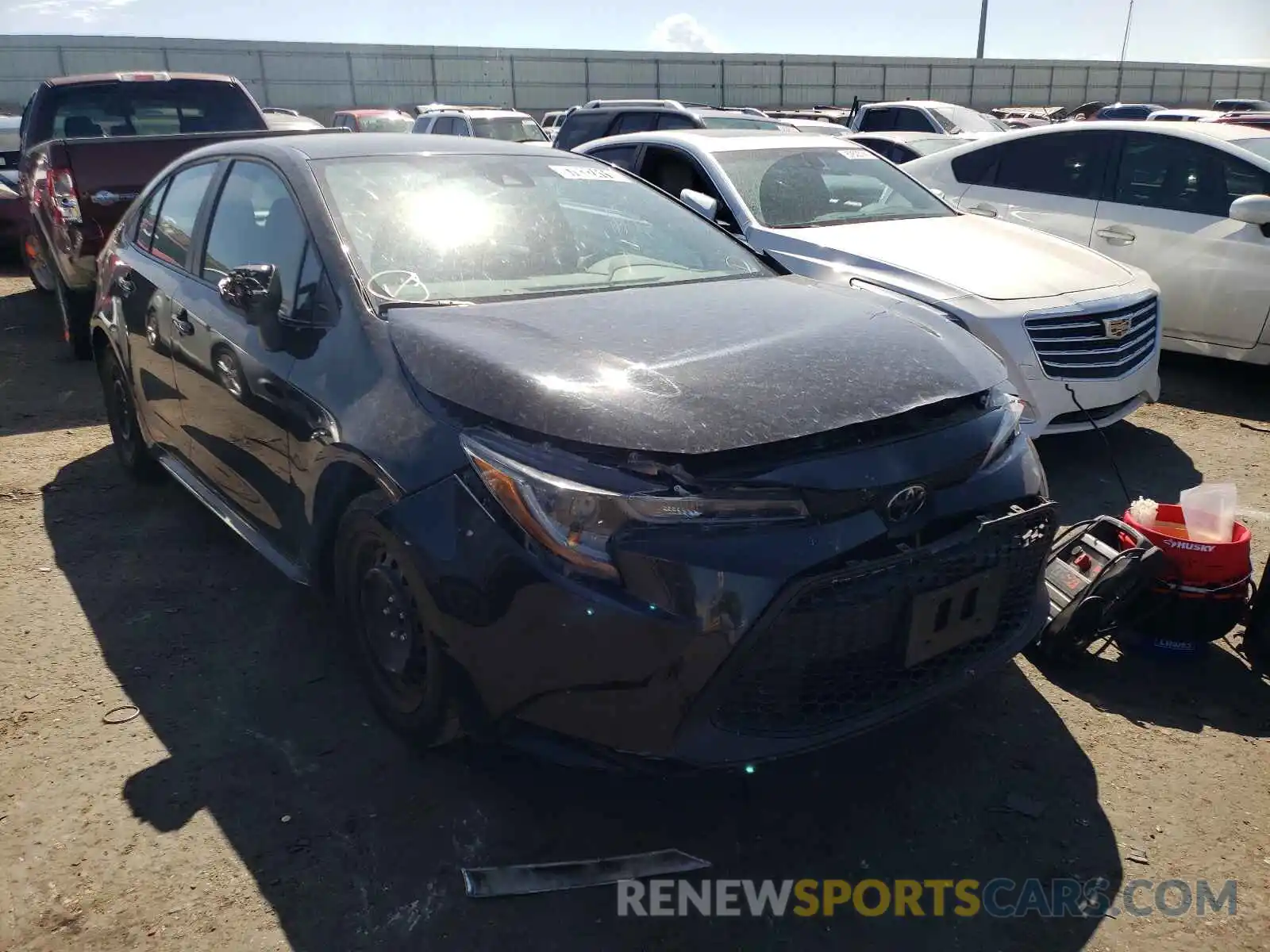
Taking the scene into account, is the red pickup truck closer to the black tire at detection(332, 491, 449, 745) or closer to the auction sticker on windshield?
the auction sticker on windshield

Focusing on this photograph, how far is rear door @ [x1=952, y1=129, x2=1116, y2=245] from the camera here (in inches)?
272

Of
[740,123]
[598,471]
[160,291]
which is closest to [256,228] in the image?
[160,291]

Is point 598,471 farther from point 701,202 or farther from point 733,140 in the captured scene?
point 733,140

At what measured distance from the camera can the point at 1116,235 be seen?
6.73 metres

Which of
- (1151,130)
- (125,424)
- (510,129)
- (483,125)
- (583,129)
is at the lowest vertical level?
(125,424)

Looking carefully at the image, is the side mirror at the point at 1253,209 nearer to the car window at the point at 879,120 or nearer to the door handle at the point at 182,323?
the door handle at the point at 182,323

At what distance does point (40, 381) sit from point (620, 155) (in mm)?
4293

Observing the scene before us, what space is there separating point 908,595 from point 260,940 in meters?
1.67

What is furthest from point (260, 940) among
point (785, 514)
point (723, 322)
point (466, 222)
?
point (466, 222)

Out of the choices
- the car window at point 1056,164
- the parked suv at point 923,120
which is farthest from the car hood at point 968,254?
the parked suv at point 923,120

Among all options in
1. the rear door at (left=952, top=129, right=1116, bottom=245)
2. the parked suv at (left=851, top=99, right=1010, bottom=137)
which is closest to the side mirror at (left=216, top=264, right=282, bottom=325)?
the rear door at (left=952, top=129, right=1116, bottom=245)

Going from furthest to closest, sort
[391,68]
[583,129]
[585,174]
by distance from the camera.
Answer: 1. [391,68]
2. [583,129]
3. [585,174]

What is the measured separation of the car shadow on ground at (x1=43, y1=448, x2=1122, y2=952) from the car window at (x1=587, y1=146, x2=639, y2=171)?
455cm

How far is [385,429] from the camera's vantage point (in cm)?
262
